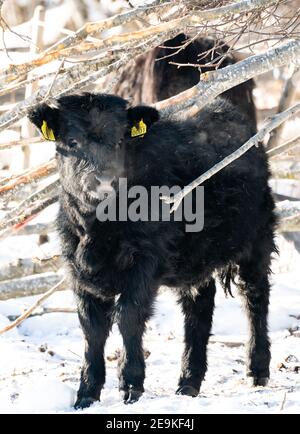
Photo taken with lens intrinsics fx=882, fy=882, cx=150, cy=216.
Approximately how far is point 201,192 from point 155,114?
756 mm

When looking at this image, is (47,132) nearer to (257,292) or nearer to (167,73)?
(257,292)

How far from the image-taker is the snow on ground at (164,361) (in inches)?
229

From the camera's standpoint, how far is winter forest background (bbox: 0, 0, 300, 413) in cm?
594

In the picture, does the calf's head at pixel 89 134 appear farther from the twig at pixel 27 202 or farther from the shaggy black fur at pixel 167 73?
the shaggy black fur at pixel 167 73

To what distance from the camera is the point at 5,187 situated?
769cm

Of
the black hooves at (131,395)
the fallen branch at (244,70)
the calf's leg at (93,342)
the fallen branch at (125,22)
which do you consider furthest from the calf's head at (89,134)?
the black hooves at (131,395)

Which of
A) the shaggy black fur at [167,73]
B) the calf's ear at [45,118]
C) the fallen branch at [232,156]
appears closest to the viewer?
the fallen branch at [232,156]

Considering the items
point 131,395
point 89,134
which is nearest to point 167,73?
point 89,134

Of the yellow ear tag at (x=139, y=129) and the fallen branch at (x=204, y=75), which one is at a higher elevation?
the fallen branch at (x=204, y=75)

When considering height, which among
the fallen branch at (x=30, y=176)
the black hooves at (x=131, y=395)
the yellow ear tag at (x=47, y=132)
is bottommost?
the black hooves at (x=131, y=395)

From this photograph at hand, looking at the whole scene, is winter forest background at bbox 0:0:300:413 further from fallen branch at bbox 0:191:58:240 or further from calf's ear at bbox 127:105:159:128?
calf's ear at bbox 127:105:159:128

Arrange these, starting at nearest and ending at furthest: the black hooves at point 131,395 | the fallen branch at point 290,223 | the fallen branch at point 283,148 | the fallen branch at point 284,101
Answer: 1. the black hooves at point 131,395
2. the fallen branch at point 283,148
3. the fallen branch at point 290,223
4. the fallen branch at point 284,101

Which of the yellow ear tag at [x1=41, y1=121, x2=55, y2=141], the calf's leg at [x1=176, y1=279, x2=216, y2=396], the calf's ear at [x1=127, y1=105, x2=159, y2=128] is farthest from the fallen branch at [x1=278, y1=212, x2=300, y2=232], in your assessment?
the yellow ear tag at [x1=41, y1=121, x2=55, y2=141]

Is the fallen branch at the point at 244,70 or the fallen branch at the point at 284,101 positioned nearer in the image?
the fallen branch at the point at 244,70
